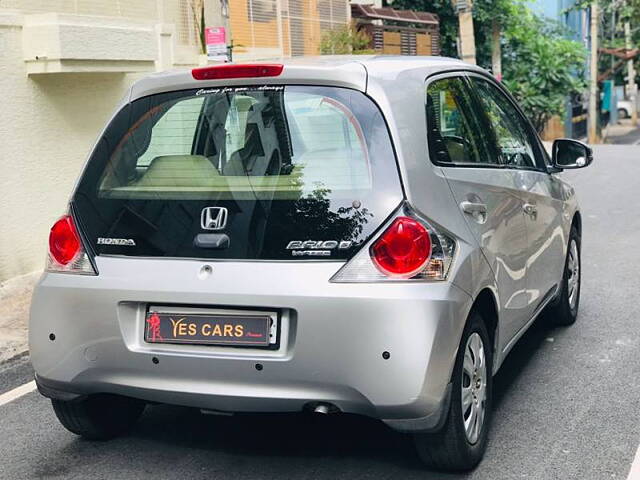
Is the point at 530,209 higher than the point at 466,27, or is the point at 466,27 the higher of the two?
the point at 466,27

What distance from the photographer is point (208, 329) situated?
3945 millimetres

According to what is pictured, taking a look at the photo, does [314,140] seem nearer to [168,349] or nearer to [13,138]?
[168,349]

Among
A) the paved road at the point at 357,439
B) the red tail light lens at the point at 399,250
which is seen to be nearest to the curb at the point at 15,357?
the paved road at the point at 357,439

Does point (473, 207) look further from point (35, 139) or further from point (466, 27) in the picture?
point (466, 27)

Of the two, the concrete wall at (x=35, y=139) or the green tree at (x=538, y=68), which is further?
the green tree at (x=538, y=68)

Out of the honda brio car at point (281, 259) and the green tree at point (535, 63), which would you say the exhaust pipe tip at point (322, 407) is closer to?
the honda brio car at point (281, 259)

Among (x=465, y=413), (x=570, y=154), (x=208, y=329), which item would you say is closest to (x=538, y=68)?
(x=570, y=154)

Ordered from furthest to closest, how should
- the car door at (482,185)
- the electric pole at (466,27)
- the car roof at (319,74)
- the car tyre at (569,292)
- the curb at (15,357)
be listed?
1. the electric pole at (466,27)
2. the car tyre at (569,292)
3. the curb at (15,357)
4. the car door at (482,185)
5. the car roof at (319,74)

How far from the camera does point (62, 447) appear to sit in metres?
4.75

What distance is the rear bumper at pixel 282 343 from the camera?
3.80 meters

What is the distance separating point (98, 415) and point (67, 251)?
2.78 feet

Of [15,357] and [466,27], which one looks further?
[466,27]

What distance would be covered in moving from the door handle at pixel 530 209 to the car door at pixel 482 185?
0.26ft

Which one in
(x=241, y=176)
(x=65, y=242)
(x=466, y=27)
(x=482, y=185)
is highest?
(x=466, y=27)
